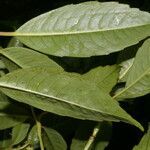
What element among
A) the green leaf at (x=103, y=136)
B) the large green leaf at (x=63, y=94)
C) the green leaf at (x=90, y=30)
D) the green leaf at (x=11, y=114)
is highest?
the green leaf at (x=90, y=30)

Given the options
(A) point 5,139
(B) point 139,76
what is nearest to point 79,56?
(B) point 139,76

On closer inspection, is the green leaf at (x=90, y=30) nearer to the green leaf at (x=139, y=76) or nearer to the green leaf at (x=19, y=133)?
the green leaf at (x=139, y=76)

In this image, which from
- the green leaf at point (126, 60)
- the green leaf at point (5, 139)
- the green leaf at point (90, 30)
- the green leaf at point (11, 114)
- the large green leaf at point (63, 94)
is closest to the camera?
the large green leaf at point (63, 94)

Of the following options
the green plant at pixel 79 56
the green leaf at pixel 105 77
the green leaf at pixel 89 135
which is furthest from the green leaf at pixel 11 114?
the green leaf at pixel 105 77

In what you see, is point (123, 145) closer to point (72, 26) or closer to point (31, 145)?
point (31, 145)

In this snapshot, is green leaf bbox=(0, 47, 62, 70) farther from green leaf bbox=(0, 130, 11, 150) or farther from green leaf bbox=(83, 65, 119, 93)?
green leaf bbox=(0, 130, 11, 150)

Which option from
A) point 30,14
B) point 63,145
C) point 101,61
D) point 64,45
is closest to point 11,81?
point 64,45
